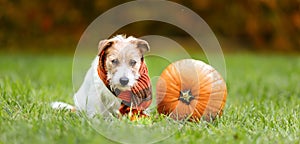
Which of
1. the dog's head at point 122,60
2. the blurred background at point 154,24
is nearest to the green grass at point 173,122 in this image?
the dog's head at point 122,60

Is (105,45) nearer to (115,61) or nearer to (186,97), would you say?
(115,61)

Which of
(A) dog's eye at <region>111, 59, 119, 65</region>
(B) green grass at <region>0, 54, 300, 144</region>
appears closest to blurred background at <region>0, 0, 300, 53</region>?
(B) green grass at <region>0, 54, 300, 144</region>

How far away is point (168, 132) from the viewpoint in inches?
92.8

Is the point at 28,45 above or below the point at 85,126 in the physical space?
above

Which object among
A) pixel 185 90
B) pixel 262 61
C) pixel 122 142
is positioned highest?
pixel 262 61

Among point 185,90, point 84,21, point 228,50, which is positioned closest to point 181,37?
point 228,50

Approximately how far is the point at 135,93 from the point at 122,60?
197 millimetres

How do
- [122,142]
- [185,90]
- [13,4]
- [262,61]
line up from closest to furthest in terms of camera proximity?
[122,142]
[185,90]
[262,61]
[13,4]

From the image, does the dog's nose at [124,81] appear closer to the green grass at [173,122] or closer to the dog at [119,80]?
the dog at [119,80]

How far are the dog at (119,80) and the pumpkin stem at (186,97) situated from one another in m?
0.18

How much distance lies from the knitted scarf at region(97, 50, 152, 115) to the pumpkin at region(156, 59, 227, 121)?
0.14m

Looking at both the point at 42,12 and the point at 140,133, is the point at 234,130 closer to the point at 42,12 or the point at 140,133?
the point at 140,133

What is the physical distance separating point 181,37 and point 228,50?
0.92 metres

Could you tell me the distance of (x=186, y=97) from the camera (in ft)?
9.02
